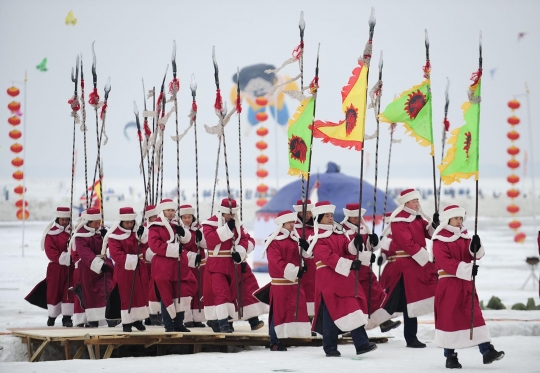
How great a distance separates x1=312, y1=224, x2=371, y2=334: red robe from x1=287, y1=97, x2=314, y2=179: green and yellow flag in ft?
3.91

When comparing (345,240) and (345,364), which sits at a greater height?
(345,240)

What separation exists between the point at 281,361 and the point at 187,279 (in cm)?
266

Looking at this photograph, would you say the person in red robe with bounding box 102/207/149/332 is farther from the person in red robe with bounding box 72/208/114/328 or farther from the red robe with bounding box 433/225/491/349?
the red robe with bounding box 433/225/491/349

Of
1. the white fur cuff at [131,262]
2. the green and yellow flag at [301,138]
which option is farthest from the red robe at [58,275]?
the green and yellow flag at [301,138]

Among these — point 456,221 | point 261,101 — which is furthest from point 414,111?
point 261,101

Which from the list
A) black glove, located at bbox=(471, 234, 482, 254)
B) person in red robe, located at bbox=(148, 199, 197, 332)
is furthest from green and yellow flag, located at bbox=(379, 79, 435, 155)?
person in red robe, located at bbox=(148, 199, 197, 332)

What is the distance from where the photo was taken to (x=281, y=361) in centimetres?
994

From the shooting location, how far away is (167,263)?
1203 centimetres

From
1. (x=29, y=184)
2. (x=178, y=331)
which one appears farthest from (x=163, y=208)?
(x=29, y=184)

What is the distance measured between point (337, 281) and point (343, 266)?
7.2 inches

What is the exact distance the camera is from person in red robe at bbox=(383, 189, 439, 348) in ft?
37.4

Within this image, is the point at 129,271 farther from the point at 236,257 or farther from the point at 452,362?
the point at 452,362

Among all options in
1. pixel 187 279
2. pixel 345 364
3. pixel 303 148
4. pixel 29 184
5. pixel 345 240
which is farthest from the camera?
pixel 29 184

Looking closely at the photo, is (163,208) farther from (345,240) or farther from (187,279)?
(345,240)
